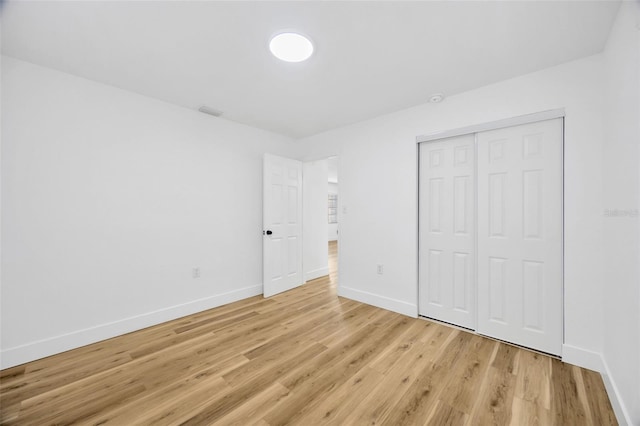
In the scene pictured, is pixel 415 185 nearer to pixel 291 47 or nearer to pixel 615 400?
pixel 291 47

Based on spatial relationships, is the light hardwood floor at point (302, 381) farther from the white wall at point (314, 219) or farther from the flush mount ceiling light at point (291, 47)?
the flush mount ceiling light at point (291, 47)

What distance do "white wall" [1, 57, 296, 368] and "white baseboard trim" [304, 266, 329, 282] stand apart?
130cm

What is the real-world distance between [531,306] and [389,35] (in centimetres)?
265

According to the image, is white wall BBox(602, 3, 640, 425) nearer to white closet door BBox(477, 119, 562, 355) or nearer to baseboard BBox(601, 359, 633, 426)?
baseboard BBox(601, 359, 633, 426)

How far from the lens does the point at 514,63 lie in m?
2.13

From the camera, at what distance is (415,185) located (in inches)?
118

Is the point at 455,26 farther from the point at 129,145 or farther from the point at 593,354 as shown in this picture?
the point at 129,145

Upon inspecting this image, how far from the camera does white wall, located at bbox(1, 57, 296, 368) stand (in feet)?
6.91

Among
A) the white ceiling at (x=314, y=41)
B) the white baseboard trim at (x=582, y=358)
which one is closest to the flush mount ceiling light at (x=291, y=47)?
the white ceiling at (x=314, y=41)

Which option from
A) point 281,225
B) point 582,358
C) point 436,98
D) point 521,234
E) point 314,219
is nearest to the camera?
point 582,358

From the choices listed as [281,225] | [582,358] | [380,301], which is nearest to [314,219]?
[281,225]

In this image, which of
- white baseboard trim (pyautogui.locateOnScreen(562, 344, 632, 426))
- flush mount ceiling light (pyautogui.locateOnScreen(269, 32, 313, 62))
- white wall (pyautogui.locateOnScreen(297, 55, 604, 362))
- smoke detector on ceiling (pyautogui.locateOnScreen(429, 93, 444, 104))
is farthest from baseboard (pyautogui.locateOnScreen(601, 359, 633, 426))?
flush mount ceiling light (pyautogui.locateOnScreen(269, 32, 313, 62))

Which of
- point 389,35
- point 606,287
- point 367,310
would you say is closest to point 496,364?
point 606,287

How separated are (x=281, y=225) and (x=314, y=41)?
104 inches
